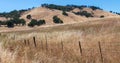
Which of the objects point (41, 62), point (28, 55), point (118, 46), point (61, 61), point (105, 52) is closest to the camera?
point (41, 62)

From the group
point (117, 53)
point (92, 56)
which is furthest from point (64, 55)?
point (117, 53)

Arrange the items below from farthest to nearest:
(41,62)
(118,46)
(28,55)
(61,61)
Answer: (118,46), (28,55), (61,61), (41,62)

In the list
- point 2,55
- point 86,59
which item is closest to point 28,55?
point 2,55

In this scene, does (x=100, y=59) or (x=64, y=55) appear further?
(x=64, y=55)

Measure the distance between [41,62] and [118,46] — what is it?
5.54 metres

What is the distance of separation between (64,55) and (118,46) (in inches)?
116

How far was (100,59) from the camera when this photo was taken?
564 inches

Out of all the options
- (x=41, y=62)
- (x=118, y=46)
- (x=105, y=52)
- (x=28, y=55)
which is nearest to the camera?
(x=41, y=62)

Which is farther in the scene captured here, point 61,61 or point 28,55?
point 28,55

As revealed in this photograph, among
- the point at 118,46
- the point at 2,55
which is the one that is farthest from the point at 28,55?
the point at 118,46

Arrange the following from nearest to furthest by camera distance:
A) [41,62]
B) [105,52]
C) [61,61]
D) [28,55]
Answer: [41,62], [61,61], [28,55], [105,52]

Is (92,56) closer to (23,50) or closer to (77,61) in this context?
(77,61)

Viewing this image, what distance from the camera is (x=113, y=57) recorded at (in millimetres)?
14531

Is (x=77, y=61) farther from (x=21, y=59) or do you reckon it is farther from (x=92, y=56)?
(x=21, y=59)
